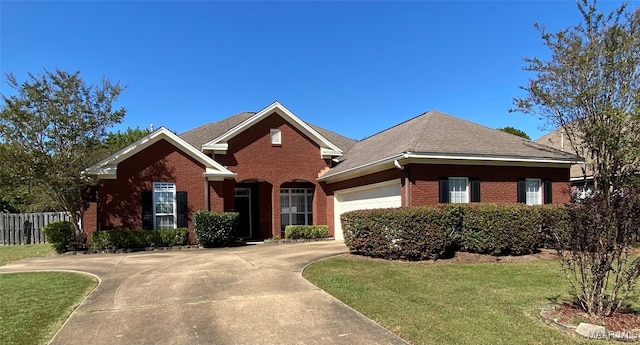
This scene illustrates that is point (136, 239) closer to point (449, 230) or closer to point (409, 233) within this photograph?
point (409, 233)

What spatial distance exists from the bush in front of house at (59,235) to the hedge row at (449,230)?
10910 mm

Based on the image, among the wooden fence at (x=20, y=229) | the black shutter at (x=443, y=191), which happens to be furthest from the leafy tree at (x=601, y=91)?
the wooden fence at (x=20, y=229)

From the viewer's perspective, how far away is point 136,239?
16234 mm

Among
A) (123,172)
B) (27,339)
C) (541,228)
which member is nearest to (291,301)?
(27,339)

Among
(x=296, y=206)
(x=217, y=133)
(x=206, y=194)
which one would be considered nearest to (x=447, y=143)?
(x=296, y=206)

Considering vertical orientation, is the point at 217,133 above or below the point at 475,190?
above

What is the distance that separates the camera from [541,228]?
12.9 m

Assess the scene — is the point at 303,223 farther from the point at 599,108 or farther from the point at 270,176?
the point at 599,108

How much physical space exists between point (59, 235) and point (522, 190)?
17.6 m

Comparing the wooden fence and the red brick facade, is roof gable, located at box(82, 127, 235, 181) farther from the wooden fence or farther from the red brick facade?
the wooden fence

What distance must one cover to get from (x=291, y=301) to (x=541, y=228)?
30.2 ft

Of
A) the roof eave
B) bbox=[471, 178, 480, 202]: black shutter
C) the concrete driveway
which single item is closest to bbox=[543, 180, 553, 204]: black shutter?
the roof eave

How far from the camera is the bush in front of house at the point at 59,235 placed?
15.6 meters

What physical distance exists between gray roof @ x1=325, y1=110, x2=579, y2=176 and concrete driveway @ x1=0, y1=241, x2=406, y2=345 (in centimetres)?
633
